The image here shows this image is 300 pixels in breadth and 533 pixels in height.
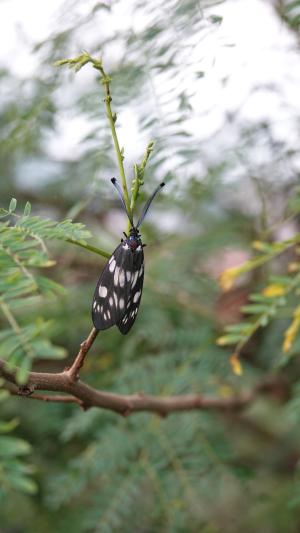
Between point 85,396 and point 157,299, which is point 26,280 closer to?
point 85,396

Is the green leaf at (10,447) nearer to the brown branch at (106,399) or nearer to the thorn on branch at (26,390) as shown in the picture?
the brown branch at (106,399)

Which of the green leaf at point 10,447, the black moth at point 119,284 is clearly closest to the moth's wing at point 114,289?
the black moth at point 119,284

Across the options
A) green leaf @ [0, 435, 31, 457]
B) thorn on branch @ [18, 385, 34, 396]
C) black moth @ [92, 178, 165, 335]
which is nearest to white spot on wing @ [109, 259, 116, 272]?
black moth @ [92, 178, 165, 335]

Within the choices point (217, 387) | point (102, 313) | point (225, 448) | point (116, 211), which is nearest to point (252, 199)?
point (116, 211)

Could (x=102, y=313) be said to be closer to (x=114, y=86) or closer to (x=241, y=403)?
(x=114, y=86)

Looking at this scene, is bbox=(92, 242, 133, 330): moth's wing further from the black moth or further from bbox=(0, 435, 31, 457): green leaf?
bbox=(0, 435, 31, 457): green leaf

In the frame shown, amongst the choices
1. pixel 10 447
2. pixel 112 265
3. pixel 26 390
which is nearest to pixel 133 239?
pixel 112 265
